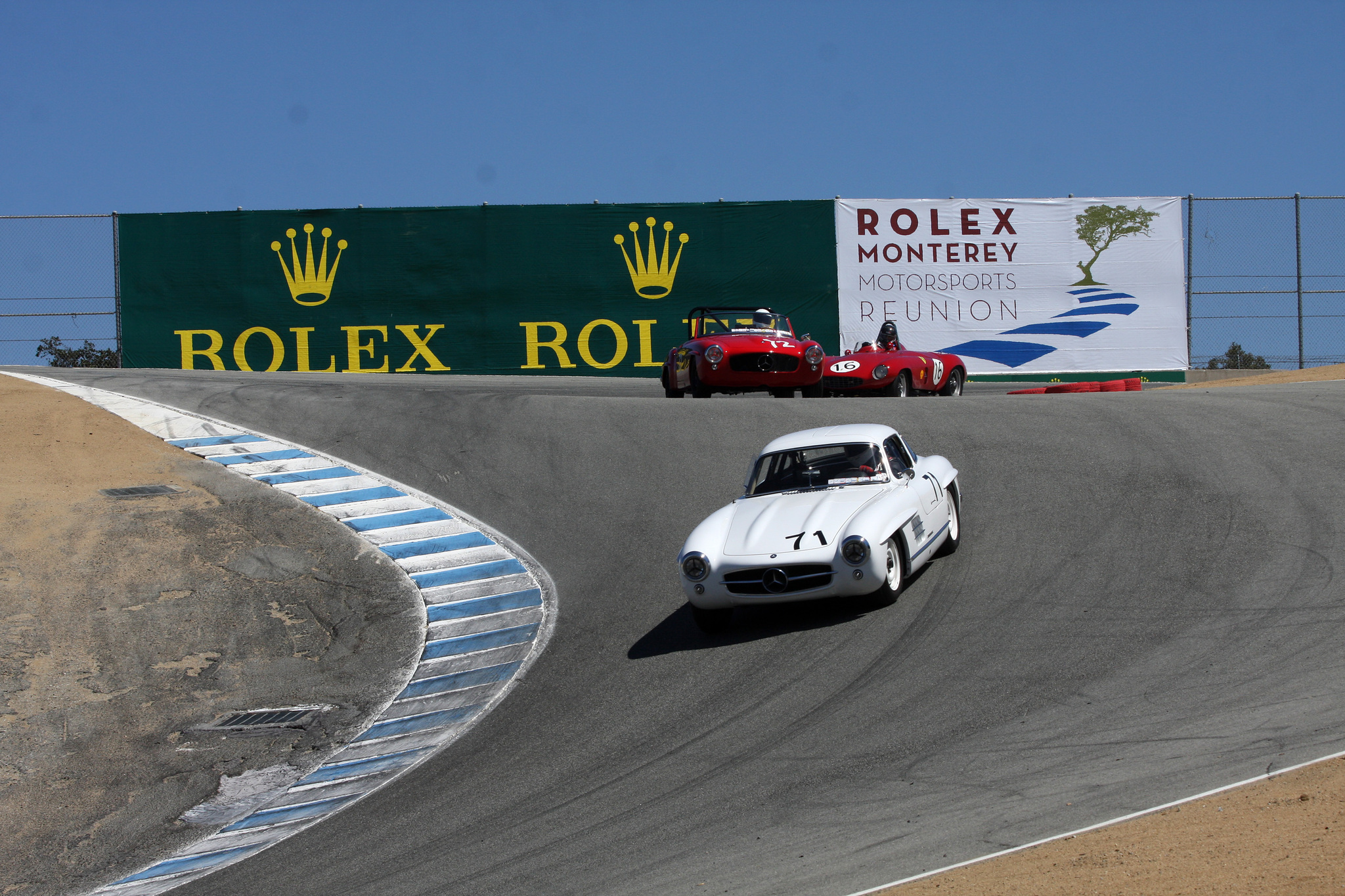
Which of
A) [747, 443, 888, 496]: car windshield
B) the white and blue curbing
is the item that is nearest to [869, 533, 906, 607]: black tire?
[747, 443, 888, 496]: car windshield

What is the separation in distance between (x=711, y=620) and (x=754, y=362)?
302 inches

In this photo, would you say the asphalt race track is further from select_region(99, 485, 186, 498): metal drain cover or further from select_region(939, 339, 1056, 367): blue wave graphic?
select_region(939, 339, 1056, 367): blue wave graphic

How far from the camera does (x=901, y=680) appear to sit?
677 cm

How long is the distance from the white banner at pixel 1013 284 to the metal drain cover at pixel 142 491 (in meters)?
14.9

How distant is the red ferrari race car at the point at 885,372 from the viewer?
53.1 ft

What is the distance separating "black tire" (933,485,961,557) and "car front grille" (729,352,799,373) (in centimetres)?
614

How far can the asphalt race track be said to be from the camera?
5.07 m

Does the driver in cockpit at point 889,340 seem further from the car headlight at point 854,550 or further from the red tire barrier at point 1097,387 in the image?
the car headlight at point 854,550

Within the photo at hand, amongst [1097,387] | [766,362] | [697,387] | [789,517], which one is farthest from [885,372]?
[789,517]

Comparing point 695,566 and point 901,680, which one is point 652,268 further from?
point 901,680

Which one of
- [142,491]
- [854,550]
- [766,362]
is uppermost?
[766,362]

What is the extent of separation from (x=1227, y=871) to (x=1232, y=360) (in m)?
22.5

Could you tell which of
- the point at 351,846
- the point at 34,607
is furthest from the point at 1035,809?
the point at 34,607

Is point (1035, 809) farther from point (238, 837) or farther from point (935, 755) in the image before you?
point (238, 837)
